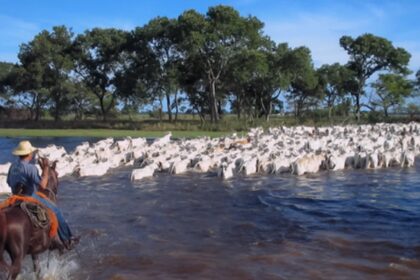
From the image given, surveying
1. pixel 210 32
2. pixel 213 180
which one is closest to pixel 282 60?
pixel 210 32

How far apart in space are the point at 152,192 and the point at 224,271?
753 cm

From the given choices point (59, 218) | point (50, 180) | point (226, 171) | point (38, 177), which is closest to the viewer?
point (38, 177)

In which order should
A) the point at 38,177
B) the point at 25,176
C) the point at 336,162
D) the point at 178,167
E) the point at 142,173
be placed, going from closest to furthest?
the point at 25,176
the point at 38,177
the point at 142,173
the point at 178,167
the point at 336,162

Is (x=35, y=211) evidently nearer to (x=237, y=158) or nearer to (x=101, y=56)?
(x=237, y=158)

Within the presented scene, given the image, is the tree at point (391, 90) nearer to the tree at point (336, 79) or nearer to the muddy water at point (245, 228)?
the tree at point (336, 79)

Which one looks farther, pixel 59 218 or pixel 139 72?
pixel 139 72

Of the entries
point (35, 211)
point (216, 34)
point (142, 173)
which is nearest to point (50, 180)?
point (35, 211)

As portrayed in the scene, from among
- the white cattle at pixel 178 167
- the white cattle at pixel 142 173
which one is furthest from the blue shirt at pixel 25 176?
the white cattle at pixel 178 167

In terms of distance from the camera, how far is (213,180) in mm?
17922

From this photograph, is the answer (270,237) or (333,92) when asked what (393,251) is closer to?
(270,237)

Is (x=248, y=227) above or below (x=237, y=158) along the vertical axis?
below

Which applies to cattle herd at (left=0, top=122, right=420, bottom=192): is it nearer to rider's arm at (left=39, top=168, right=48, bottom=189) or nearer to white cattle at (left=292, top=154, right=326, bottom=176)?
white cattle at (left=292, top=154, right=326, bottom=176)

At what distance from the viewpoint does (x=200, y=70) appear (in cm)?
5481

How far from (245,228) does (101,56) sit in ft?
166
